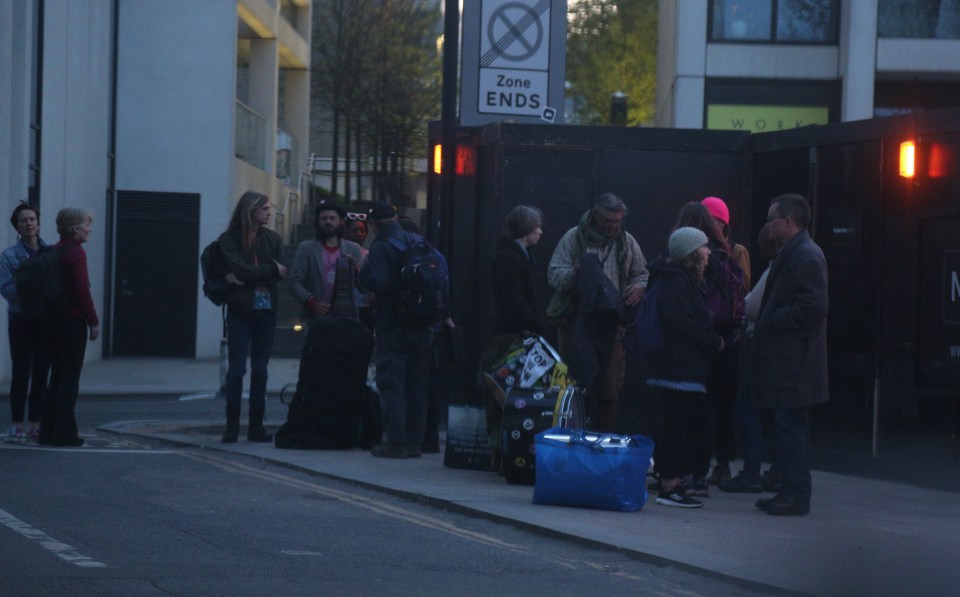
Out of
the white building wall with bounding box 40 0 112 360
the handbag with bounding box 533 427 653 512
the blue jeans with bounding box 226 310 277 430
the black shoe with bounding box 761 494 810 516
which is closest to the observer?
the handbag with bounding box 533 427 653 512

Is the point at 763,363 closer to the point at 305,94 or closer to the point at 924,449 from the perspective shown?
the point at 924,449

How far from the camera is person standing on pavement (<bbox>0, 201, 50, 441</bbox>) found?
10.8 meters

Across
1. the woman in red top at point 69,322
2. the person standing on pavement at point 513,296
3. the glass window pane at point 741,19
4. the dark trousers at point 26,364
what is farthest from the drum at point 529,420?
the glass window pane at point 741,19

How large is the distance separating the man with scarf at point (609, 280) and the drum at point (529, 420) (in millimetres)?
438

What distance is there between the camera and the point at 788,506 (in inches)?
316

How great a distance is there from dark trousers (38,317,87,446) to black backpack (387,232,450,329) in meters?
A: 2.45

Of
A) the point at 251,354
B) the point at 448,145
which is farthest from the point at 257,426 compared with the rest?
the point at 448,145

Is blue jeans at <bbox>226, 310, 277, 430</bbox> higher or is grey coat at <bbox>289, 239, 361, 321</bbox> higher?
grey coat at <bbox>289, 239, 361, 321</bbox>

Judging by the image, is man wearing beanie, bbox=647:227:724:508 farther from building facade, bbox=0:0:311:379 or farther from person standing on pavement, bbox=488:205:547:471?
building facade, bbox=0:0:311:379

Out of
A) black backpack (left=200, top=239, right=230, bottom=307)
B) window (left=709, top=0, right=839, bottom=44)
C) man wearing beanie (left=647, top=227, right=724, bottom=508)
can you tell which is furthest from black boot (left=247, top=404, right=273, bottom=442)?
window (left=709, top=0, right=839, bottom=44)

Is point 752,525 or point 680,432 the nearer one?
point 752,525

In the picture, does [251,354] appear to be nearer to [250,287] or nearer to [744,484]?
[250,287]

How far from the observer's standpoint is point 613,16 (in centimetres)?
4166

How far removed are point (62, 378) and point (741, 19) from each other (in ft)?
57.9
